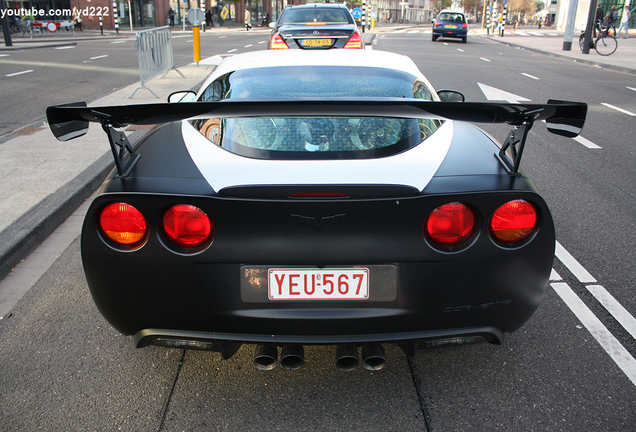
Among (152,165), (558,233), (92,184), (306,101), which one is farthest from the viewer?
(92,184)

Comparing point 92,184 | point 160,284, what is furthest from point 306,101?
point 92,184

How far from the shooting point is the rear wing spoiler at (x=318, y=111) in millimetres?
1855

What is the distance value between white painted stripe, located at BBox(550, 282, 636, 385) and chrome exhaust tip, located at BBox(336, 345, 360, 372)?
51.5 inches

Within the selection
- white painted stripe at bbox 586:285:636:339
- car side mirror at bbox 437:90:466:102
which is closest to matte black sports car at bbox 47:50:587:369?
white painted stripe at bbox 586:285:636:339

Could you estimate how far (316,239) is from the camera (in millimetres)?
1900

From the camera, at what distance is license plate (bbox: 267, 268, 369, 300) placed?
193 cm

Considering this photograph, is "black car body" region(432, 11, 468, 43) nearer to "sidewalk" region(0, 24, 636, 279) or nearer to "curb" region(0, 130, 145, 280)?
"sidewalk" region(0, 24, 636, 279)

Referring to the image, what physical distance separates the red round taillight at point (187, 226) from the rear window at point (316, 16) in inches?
416

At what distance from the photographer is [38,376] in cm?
242

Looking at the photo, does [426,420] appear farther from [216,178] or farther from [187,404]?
[216,178]

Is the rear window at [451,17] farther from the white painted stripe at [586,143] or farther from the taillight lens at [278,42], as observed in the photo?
the white painted stripe at [586,143]

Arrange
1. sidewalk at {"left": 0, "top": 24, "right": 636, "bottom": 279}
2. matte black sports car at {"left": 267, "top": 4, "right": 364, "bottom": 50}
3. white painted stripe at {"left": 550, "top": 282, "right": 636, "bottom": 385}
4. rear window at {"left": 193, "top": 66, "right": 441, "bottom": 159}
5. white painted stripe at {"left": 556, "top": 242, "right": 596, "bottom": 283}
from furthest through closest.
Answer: matte black sports car at {"left": 267, "top": 4, "right": 364, "bottom": 50} < sidewalk at {"left": 0, "top": 24, "right": 636, "bottom": 279} < white painted stripe at {"left": 556, "top": 242, "right": 596, "bottom": 283} < white painted stripe at {"left": 550, "top": 282, "right": 636, "bottom": 385} < rear window at {"left": 193, "top": 66, "right": 441, "bottom": 159}

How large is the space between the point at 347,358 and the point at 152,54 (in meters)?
10.9

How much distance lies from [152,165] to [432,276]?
117 centimetres
